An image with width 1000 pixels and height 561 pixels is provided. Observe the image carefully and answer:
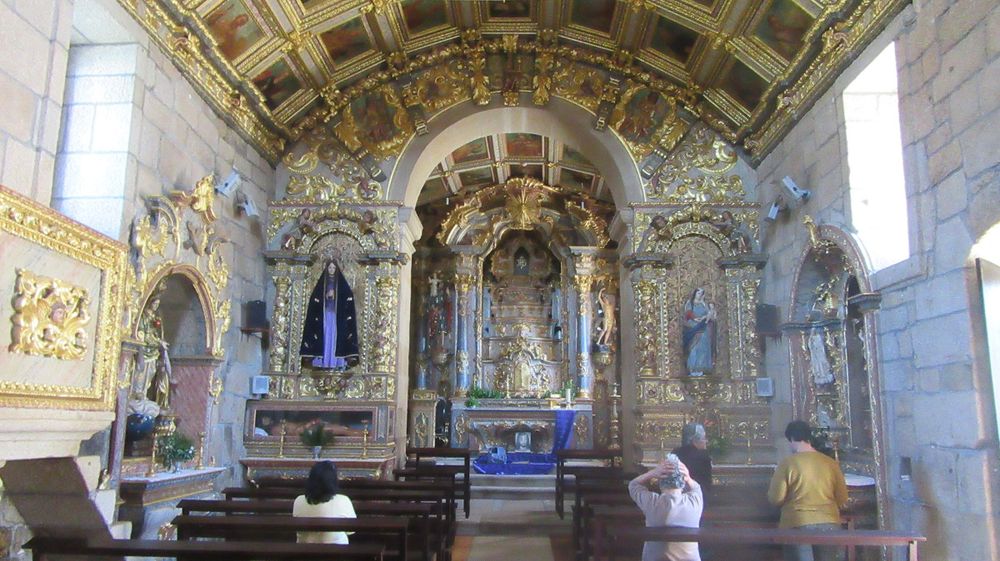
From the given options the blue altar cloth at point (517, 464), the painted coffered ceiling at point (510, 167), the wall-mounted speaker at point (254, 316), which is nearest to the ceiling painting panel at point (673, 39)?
the painted coffered ceiling at point (510, 167)

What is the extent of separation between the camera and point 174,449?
311 inches

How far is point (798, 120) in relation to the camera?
9336 millimetres

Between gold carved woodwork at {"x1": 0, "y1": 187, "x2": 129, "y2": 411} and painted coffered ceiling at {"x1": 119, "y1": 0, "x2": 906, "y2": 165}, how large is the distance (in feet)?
10.8

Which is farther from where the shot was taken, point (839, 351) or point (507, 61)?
point (507, 61)

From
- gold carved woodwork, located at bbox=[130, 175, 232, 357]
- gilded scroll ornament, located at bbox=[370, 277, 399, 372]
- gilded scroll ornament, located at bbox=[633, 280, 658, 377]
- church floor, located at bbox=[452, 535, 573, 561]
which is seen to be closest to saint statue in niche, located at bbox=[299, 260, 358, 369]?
gilded scroll ornament, located at bbox=[370, 277, 399, 372]

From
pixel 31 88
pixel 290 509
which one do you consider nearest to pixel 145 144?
pixel 31 88

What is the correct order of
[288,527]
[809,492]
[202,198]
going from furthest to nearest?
1. [202,198]
2. [809,492]
3. [288,527]

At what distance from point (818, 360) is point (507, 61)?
6013mm

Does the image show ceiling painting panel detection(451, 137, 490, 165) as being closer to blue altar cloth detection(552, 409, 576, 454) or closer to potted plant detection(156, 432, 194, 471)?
blue altar cloth detection(552, 409, 576, 454)

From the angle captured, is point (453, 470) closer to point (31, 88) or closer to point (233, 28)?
point (233, 28)

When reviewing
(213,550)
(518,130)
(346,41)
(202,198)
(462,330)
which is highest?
(346,41)

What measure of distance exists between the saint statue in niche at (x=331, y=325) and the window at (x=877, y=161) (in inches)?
255

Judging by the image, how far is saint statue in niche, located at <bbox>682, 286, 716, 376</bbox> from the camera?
10469 mm

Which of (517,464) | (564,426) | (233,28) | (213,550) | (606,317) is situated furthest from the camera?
(606,317)
